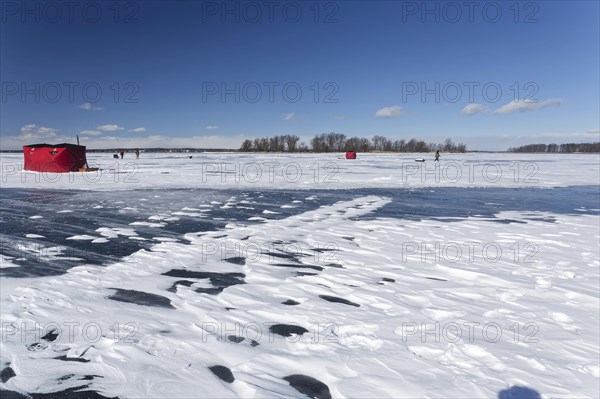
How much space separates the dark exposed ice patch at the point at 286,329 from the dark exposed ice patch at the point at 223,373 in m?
0.63

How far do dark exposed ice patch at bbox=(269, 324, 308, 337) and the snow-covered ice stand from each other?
2 centimetres

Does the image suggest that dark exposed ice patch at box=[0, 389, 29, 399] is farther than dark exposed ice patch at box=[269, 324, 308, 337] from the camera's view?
No

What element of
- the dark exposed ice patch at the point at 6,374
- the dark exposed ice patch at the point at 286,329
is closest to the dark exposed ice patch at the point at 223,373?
the dark exposed ice patch at the point at 286,329

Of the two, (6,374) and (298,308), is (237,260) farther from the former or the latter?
(6,374)

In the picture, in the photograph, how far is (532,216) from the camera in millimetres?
8883

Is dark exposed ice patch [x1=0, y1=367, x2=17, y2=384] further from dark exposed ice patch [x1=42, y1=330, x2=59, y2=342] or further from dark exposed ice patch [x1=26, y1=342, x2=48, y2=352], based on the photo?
dark exposed ice patch [x1=42, y1=330, x2=59, y2=342]

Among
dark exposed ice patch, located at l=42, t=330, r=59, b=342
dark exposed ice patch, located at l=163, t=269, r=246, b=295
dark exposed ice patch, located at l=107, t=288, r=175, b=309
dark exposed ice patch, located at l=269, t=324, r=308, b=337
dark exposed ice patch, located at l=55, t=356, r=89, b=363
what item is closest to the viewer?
dark exposed ice patch, located at l=55, t=356, r=89, b=363

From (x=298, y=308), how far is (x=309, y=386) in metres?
1.20

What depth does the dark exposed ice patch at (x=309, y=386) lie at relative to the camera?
7.75 ft

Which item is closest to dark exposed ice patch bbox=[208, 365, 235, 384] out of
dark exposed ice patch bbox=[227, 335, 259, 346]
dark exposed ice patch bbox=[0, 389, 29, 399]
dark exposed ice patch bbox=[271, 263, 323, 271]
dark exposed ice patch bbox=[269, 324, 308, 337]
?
dark exposed ice patch bbox=[227, 335, 259, 346]

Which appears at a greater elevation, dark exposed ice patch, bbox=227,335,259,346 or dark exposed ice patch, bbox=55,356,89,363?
dark exposed ice patch, bbox=55,356,89,363

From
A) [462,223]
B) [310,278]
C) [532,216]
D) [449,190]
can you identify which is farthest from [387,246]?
[449,190]

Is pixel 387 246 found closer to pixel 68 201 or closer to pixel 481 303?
pixel 481 303

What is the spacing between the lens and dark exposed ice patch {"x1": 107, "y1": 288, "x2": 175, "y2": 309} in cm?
363
